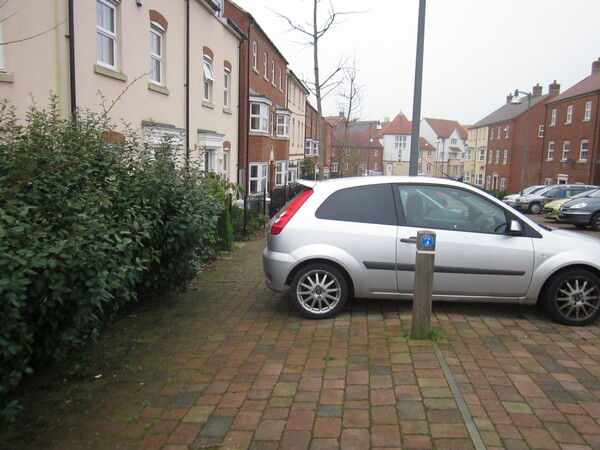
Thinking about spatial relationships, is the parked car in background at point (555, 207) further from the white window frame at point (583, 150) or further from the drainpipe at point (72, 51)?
the drainpipe at point (72, 51)

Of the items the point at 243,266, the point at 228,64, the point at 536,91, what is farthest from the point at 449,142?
the point at 243,266

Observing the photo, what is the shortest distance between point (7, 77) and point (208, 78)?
9698 millimetres

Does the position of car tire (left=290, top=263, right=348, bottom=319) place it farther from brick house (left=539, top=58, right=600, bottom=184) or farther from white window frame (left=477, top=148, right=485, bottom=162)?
white window frame (left=477, top=148, right=485, bottom=162)

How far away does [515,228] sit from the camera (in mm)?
5410

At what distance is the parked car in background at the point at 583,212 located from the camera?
17547mm

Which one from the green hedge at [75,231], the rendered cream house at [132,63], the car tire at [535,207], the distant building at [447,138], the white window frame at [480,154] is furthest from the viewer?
the distant building at [447,138]

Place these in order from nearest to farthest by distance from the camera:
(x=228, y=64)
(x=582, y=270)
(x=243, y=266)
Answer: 1. (x=582, y=270)
2. (x=243, y=266)
3. (x=228, y=64)

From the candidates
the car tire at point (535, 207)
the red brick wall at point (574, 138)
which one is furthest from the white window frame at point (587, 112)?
the car tire at point (535, 207)

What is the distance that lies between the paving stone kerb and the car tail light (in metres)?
1.00

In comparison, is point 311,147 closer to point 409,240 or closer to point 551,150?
point 551,150

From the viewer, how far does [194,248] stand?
5922mm

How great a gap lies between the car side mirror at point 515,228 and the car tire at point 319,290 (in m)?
1.84

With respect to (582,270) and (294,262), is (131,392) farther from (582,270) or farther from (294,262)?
(582,270)

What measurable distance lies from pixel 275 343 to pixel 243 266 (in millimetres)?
4511
